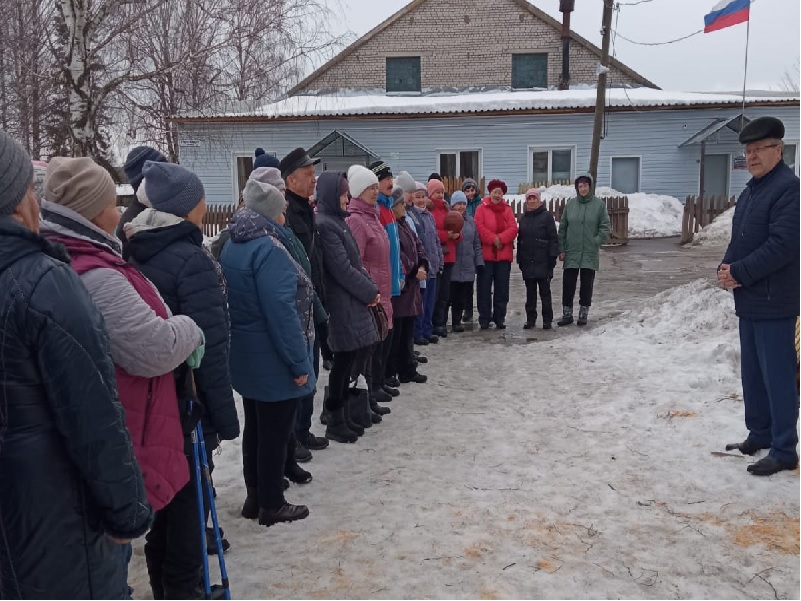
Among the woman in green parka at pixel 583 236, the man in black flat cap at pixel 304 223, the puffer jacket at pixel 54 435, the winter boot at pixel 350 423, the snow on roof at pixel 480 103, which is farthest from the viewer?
the snow on roof at pixel 480 103

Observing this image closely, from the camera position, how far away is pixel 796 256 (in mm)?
4320

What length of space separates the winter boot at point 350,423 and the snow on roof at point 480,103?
61.1ft

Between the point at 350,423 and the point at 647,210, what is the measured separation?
19717 mm

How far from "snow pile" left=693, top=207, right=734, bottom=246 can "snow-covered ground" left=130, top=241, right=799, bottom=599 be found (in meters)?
13.1

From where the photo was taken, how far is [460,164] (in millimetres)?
24953

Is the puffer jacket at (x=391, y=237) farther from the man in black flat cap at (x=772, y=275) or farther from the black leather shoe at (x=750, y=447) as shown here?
the black leather shoe at (x=750, y=447)

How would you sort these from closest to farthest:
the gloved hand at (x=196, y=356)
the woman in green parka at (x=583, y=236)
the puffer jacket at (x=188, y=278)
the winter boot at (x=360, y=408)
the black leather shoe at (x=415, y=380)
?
the gloved hand at (x=196, y=356), the puffer jacket at (x=188, y=278), the winter boot at (x=360, y=408), the black leather shoe at (x=415, y=380), the woman in green parka at (x=583, y=236)

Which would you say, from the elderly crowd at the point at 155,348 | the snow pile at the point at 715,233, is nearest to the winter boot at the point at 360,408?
the elderly crowd at the point at 155,348

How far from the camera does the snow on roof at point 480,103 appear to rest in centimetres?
2353

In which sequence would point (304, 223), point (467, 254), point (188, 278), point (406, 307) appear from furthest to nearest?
point (467, 254), point (406, 307), point (304, 223), point (188, 278)

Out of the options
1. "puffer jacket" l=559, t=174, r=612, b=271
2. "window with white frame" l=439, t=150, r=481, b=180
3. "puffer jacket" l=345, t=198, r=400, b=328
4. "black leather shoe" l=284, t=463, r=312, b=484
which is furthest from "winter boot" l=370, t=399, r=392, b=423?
"window with white frame" l=439, t=150, r=481, b=180

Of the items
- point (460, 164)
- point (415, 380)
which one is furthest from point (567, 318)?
point (460, 164)

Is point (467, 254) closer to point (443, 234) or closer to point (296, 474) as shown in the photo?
point (443, 234)

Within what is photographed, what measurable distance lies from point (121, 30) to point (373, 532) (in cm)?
1071
